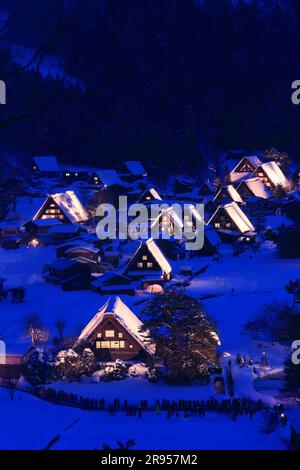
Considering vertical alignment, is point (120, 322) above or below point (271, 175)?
below

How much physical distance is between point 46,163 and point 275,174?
1449 cm

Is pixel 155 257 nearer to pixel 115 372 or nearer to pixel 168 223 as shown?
pixel 168 223

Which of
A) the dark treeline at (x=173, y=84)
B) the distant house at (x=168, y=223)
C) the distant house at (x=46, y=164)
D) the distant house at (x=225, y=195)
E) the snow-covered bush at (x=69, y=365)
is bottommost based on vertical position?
the snow-covered bush at (x=69, y=365)

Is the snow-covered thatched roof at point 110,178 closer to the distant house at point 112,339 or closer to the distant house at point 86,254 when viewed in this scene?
the distant house at point 86,254

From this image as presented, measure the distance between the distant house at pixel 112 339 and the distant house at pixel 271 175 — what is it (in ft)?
79.3

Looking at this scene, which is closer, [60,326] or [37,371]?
[37,371]

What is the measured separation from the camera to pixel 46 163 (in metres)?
43.2

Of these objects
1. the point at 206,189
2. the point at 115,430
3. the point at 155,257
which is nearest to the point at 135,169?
the point at 206,189

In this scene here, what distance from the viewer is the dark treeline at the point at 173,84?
46031 mm

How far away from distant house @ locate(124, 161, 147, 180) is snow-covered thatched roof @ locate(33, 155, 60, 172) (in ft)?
14.8

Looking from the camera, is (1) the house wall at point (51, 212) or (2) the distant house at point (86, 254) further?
(1) the house wall at point (51, 212)

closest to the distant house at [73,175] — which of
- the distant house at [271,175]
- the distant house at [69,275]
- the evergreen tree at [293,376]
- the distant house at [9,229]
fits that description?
the distant house at [271,175]

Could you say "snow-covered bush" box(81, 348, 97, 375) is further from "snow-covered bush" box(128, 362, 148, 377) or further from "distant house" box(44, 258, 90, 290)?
"distant house" box(44, 258, 90, 290)
